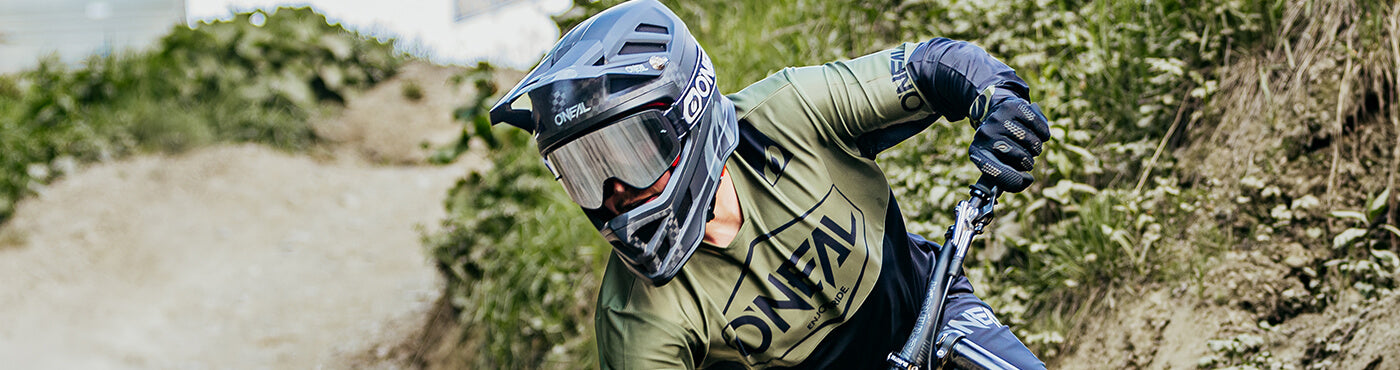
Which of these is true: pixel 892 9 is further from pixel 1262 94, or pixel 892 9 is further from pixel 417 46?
pixel 417 46

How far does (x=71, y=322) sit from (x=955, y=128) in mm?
7078

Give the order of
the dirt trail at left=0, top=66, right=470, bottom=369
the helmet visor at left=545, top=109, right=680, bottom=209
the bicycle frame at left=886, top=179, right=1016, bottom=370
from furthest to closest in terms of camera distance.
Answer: the dirt trail at left=0, top=66, right=470, bottom=369
the bicycle frame at left=886, top=179, right=1016, bottom=370
the helmet visor at left=545, top=109, right=680, bottom=209

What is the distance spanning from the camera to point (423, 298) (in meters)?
7.50

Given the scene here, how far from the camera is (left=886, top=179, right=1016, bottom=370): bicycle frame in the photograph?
217 centimetres

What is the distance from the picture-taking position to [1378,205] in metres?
3.15

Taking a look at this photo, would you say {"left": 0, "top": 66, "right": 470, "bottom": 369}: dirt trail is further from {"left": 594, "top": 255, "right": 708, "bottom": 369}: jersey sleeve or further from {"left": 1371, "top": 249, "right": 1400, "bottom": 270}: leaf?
{"left": 1371, "top": 249, "right": 1400, "bottom": 270}: leaf

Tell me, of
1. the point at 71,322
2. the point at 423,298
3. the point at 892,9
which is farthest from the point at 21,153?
the point at 892,9

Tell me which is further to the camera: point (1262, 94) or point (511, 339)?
point (511, 339)

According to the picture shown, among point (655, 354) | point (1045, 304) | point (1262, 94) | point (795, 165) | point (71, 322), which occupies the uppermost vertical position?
point (71, 322)

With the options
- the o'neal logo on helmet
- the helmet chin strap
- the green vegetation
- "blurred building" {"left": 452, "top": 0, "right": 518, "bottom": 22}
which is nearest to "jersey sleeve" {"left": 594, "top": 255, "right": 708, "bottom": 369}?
the helmet chin strap

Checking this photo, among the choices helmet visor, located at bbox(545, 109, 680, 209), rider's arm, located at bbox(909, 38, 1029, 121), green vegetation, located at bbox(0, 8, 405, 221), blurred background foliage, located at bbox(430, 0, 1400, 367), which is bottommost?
blurred background foliage, located at bbox(430, 0, 1400, 367)

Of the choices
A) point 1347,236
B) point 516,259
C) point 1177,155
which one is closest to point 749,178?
point 1347,236

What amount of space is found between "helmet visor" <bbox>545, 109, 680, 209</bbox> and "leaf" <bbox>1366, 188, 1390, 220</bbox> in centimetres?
238

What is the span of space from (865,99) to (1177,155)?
2.02 metres
